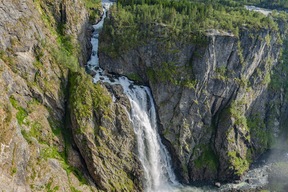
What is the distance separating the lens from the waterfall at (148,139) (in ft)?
213

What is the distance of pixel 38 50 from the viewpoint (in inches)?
2248

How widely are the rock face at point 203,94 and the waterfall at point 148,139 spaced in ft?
6.54

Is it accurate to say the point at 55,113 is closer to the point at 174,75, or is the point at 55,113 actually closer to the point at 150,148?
the point at 150,148

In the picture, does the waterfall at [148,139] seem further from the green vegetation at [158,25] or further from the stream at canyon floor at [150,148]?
the green vegetation at [158,25]

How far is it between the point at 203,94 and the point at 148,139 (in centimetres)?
1874

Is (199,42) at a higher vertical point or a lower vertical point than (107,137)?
higher

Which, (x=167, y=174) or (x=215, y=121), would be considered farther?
(x=215, y=121)

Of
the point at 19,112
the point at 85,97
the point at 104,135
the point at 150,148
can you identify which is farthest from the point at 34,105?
the point at 150,148

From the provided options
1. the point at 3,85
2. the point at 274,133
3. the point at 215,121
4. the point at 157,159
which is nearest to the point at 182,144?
the point at 157,159

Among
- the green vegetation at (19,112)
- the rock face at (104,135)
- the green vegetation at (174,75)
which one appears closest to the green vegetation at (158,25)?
the green vegetation at (174,75)

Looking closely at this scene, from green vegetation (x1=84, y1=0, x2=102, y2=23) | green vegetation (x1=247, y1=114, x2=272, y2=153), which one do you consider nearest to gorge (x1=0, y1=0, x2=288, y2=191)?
green vegetation (x1=247, y1=114, x2=272, y2=153)

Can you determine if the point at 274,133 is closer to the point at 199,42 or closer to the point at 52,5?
the point at 199,42

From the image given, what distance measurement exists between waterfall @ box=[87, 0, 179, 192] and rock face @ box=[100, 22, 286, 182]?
6.54ft

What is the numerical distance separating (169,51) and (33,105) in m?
34.4
